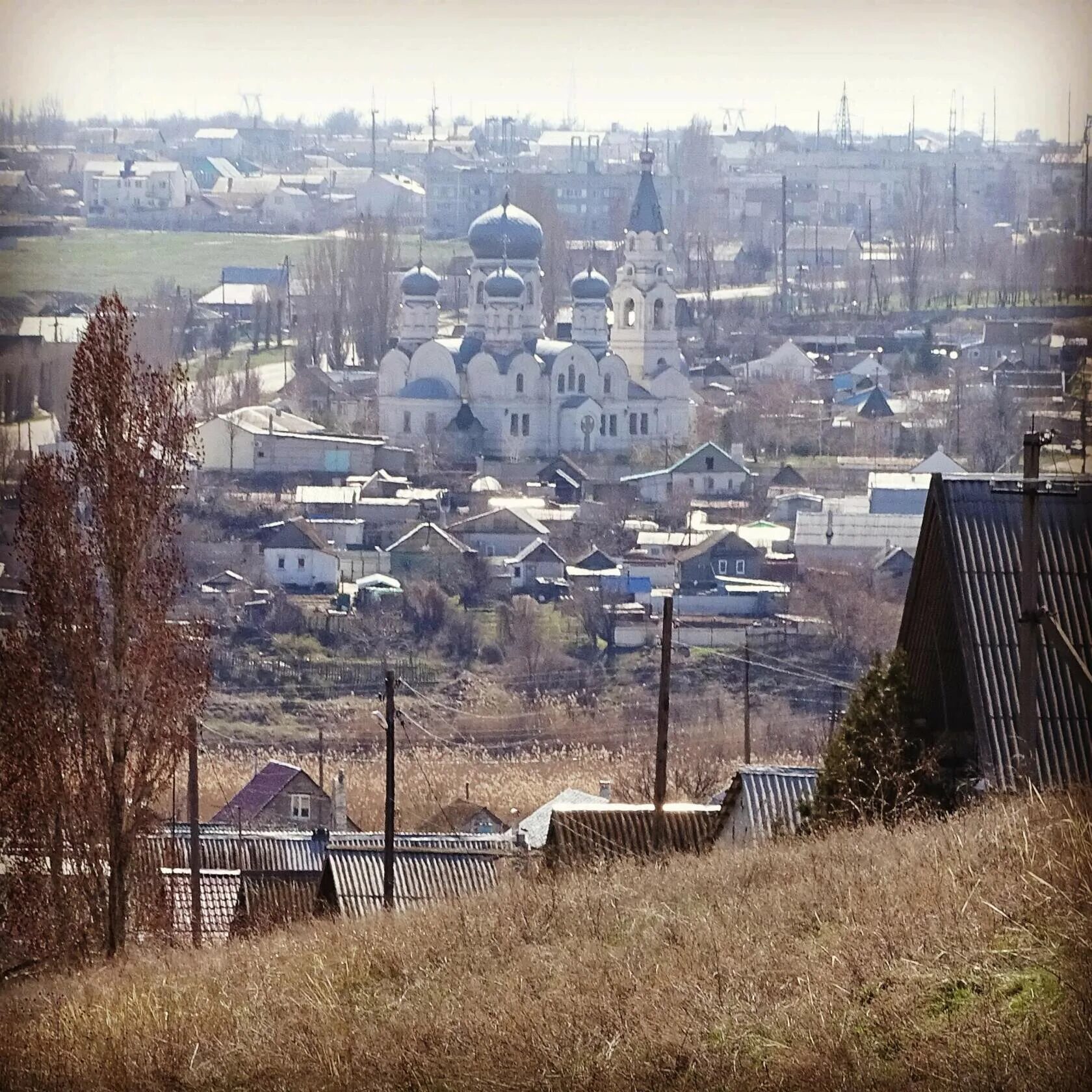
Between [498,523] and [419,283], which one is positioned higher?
[419,283]

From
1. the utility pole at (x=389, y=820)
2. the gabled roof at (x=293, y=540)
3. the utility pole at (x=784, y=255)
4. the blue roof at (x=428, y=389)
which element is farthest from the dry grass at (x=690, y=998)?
the utility pole at (x=784, y=255)

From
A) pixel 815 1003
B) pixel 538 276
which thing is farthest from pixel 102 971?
pixel 538 276

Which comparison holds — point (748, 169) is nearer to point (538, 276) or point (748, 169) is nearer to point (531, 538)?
point (538, 276)

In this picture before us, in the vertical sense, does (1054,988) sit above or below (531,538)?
above

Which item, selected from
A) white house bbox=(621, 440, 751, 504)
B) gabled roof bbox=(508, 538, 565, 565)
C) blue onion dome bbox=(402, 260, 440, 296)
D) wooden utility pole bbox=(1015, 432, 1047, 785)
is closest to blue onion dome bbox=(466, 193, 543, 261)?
blue onion dome bbox=(402, 260, 440, 296)

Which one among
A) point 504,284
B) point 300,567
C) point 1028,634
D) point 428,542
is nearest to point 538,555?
point 428,542

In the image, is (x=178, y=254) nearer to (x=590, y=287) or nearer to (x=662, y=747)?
(x=590, y=287)

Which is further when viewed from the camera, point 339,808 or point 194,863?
point 339,808
